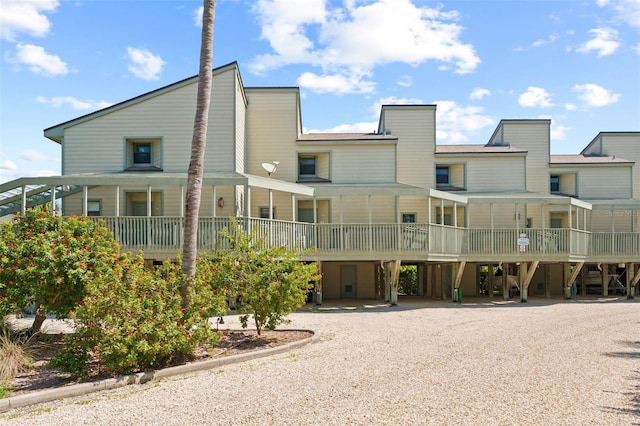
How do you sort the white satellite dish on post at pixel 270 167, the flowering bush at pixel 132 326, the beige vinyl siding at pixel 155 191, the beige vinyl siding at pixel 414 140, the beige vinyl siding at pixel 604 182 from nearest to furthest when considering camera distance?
the flowering bush at pixel 132 326 → the beige vinyl siding at pixel 155 191 → the white satellite dish on post at pixel 270 167 → the beige vinyl siding at pixel 414 140 → the beige vinyl siding at pixel 604 182

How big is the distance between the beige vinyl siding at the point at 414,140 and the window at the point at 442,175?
1205mm

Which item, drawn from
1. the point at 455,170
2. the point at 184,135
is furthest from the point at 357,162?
the point at 184,135

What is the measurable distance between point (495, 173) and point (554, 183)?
4902 mm

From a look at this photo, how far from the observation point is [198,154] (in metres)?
11.8

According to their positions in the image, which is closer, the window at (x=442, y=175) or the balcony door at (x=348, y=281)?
the balcony door at (x=348, y=281)

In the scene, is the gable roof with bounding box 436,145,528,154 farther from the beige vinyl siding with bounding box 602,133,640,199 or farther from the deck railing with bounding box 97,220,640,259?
the beige vinyl siding with bounding box 602,133,640,199

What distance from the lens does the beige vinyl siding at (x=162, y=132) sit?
21.5m

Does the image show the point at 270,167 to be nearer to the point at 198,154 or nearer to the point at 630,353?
the point at 198,154

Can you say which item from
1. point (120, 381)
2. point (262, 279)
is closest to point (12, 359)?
point (120, 381)

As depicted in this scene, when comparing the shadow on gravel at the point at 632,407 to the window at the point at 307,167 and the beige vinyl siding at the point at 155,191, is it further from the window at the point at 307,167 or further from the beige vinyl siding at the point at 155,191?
the window at the point at 307,167

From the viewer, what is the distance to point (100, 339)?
9180 millimetres

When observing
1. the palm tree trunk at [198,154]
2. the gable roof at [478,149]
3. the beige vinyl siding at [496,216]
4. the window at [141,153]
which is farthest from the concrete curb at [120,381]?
the gable roof at [478,149]

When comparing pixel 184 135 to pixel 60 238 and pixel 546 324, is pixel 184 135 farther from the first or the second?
pixel 546 324

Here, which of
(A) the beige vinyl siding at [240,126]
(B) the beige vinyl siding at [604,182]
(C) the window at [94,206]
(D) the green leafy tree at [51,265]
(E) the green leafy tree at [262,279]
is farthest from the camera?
(B) the beige vinyl siding at [604,182]
